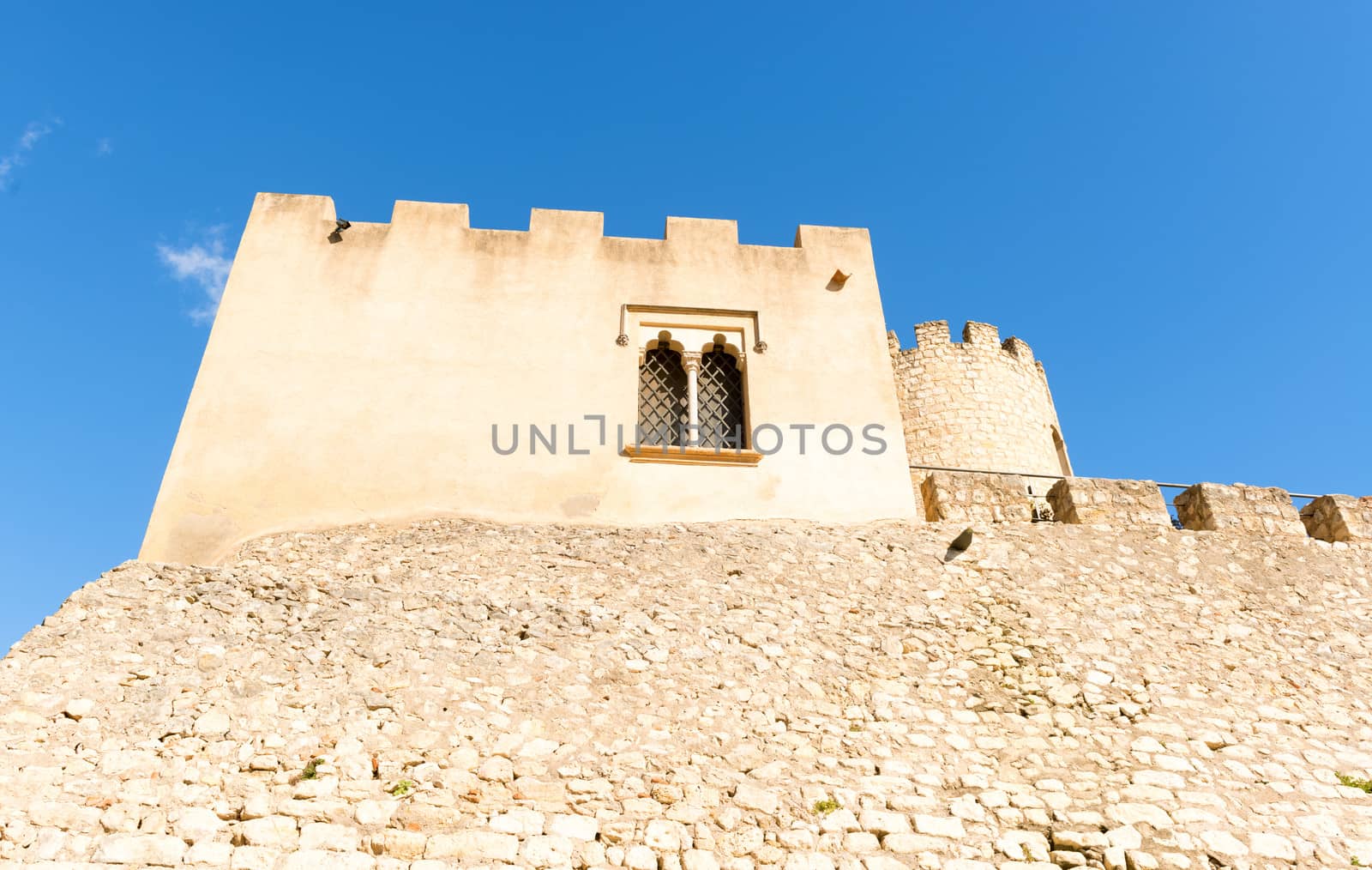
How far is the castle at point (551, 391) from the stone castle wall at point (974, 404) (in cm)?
582

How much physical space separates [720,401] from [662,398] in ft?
1.77

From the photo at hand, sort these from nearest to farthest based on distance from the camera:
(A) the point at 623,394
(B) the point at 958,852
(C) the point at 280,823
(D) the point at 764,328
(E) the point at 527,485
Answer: (C) the point at 280,823, (B) the point at 958,852, (E) the point at 527,485, (A) the point at 623,394, (D) the point at 764,328

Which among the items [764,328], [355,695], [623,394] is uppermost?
[764,328]

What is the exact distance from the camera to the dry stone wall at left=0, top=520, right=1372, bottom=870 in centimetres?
450

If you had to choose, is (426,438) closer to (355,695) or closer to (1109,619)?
(355,695)

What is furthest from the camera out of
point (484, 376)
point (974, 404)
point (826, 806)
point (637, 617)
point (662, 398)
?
point (974, 404)

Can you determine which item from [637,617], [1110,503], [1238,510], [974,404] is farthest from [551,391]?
[974,404]

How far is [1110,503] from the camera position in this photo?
7.61 metres

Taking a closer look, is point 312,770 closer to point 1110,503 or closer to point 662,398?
point 662,398

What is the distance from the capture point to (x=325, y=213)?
28.0 ft

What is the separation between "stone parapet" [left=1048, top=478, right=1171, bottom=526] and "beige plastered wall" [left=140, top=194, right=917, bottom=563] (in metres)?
1.35

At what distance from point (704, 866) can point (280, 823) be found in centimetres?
Result: 212

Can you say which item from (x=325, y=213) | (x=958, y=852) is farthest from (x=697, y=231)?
(x=958, y=852)

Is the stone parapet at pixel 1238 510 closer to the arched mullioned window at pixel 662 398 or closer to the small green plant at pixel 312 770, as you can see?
the arched mullioned window at pixel 662 398
